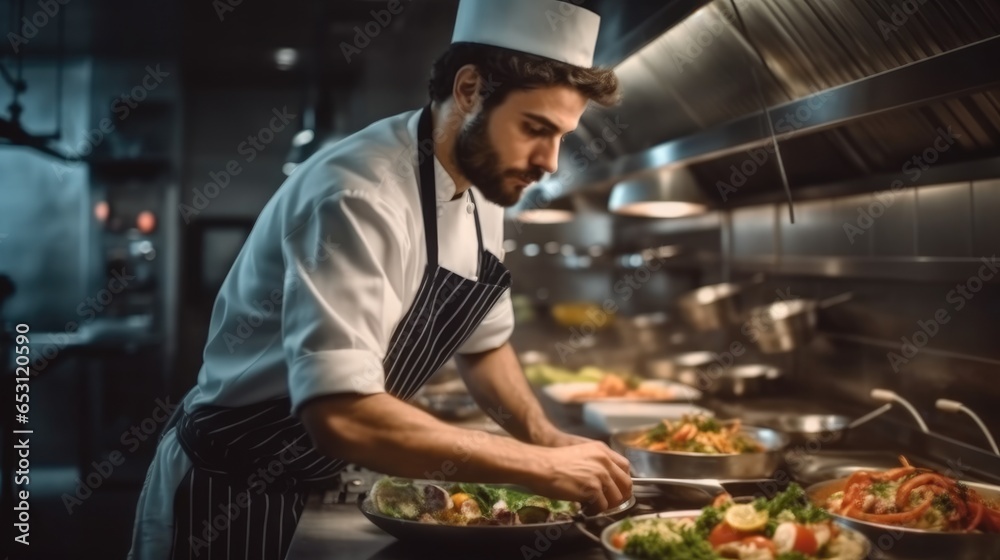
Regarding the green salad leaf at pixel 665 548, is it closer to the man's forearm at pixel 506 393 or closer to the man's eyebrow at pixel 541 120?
the man's forearm at pixel 506 393

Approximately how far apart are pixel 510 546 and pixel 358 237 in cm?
64

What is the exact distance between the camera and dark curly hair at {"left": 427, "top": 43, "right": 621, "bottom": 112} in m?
1.78

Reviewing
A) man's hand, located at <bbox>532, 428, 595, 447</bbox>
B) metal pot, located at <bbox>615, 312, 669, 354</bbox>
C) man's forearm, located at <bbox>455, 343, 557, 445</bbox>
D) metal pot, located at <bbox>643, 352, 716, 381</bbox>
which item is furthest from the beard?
metal pot, located at <bbox>615, 312, 669, 354</bbox>

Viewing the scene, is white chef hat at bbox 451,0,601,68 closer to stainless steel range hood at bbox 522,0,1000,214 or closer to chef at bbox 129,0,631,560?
chef at bbox 129,0,631,560

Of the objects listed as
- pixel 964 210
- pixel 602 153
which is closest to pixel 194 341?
pixel 602 153

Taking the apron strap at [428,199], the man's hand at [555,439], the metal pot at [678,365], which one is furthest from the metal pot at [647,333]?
the apron strap at [428,199]

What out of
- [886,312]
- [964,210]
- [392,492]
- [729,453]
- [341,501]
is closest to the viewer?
[392,492]

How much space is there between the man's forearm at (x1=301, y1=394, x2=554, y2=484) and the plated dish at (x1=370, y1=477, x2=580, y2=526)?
159mm

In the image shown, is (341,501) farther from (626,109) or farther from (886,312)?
(626,109)

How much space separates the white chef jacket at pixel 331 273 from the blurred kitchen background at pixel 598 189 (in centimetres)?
84

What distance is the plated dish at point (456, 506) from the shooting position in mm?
1615

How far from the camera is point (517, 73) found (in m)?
1.77

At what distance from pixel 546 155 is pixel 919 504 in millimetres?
1032

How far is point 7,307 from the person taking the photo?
23.8 ft
